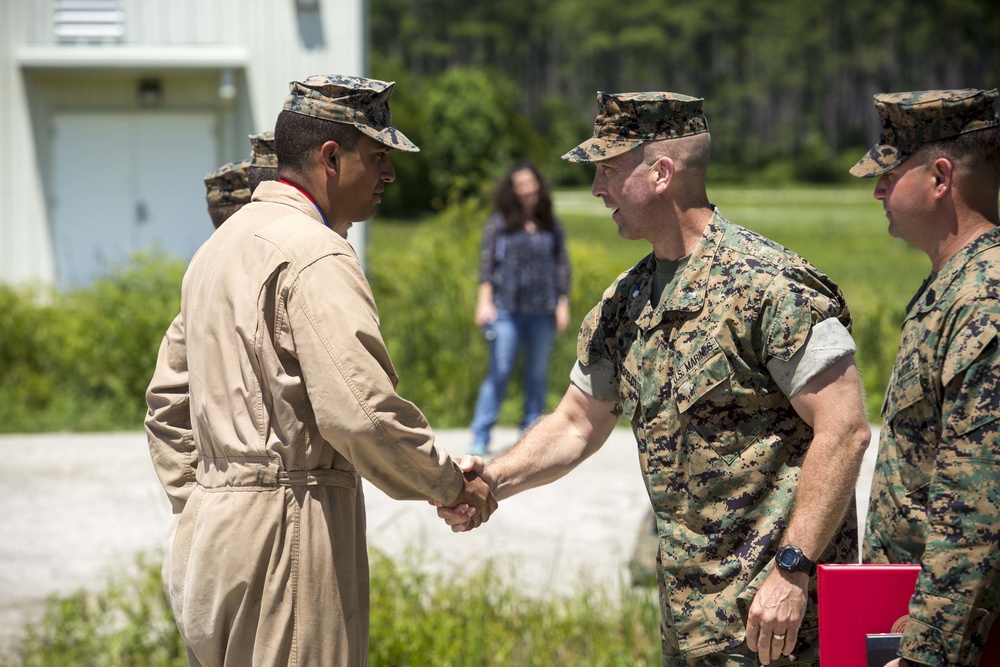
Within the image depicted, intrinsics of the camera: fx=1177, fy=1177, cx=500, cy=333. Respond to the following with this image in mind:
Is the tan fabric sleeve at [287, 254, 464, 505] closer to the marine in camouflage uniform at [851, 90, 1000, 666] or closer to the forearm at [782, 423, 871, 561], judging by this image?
the forearm at [782, 423, 871, 561]

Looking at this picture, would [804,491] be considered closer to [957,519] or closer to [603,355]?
[957,519]

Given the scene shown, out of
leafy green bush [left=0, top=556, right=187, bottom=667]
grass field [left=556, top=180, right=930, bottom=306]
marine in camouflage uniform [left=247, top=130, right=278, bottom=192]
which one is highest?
marine in camouflage uniform [left=247, top=130, right=278, bottom=192]

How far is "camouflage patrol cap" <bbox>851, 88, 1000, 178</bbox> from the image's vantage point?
2783 mm

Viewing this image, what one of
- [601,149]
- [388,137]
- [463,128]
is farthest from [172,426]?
[463,128]

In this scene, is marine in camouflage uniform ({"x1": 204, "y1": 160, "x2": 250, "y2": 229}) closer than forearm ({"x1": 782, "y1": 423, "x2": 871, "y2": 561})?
No

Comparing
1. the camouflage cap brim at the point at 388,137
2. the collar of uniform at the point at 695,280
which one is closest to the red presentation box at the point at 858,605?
the collar of uniform at the point at 695,280

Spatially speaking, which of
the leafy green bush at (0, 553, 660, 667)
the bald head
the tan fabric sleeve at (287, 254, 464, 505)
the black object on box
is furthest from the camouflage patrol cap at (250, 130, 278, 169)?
the black object on box

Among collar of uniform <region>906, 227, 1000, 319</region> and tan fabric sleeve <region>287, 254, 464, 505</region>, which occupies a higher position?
collar of uniform <region>906, 227, 1000, 319</region>

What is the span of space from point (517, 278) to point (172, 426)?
16.7ft

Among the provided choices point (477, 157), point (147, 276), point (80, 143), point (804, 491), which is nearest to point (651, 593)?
point (804, 491)

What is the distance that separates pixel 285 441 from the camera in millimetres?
2893

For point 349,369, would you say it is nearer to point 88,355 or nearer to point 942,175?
point 942,175

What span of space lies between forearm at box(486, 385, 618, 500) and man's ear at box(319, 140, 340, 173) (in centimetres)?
101

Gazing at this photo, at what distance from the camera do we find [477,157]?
184 ft
